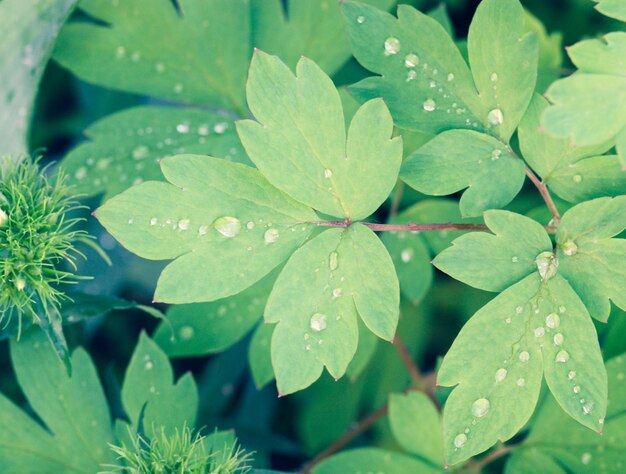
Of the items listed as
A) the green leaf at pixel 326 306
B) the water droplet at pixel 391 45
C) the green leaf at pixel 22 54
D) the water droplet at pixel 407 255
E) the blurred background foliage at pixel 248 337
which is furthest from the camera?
the blurred background foliage at pixel 248 337

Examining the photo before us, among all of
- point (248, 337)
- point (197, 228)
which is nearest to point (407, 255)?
point (197, 228)

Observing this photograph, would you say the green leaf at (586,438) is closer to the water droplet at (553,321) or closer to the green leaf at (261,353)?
the water droplet at (553,321)

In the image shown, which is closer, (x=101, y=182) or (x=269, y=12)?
(x=101, y=182)

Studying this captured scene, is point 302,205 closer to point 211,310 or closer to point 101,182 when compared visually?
point 211,310

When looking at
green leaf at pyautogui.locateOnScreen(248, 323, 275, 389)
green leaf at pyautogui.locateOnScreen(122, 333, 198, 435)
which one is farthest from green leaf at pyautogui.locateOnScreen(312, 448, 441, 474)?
green leaf at pyautogui.locateOnScreen(122, 333, 198, 435)

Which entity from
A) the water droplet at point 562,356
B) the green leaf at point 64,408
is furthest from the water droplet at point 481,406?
the green leaf at point 64,408

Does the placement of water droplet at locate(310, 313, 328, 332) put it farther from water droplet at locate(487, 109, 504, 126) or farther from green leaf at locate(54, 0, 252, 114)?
green leaf at locate(54, 0, 252, 114)

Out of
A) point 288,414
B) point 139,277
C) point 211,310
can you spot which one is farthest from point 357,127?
point 288,414
